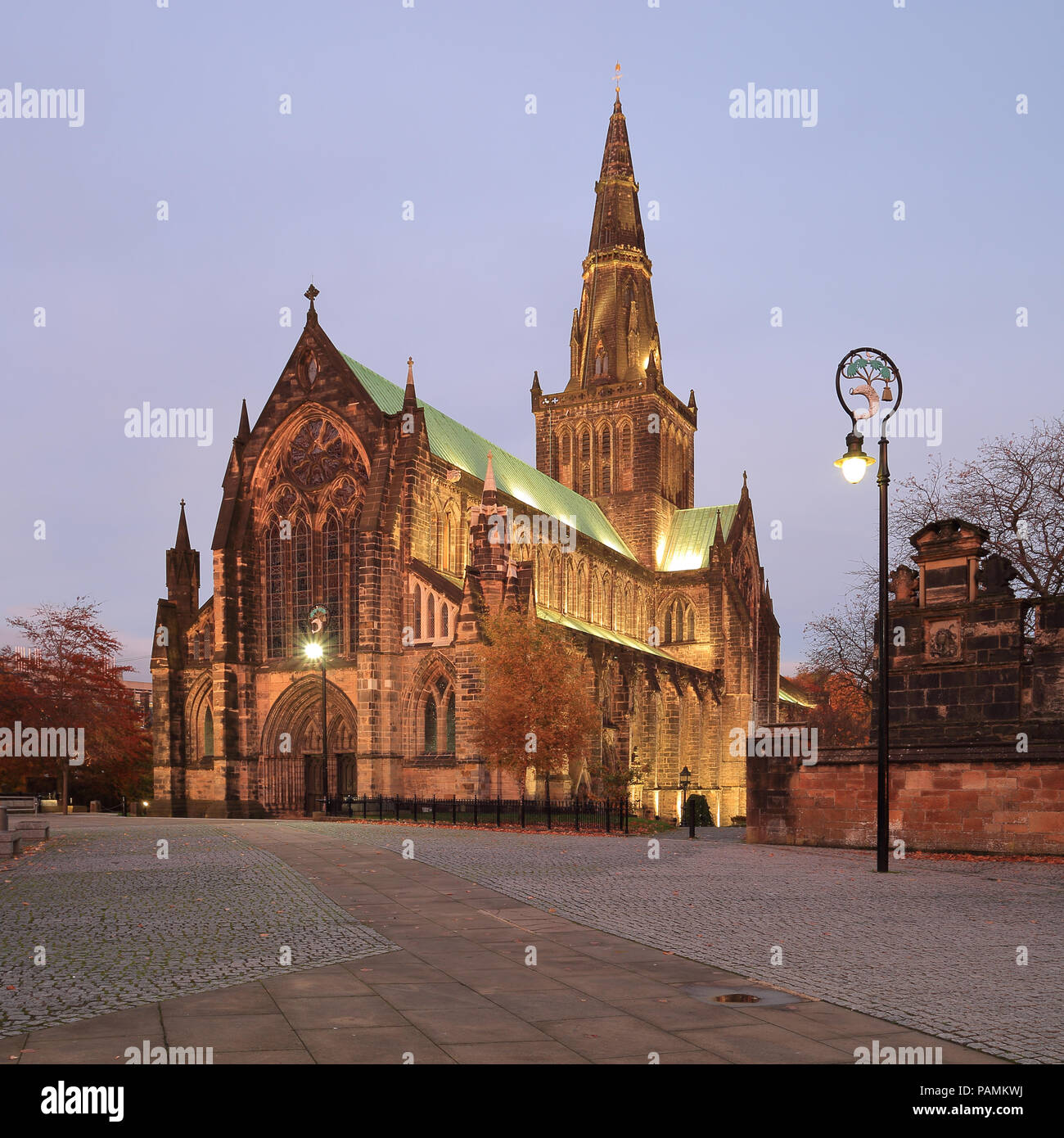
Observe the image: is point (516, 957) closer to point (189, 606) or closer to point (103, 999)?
point (103, 999)

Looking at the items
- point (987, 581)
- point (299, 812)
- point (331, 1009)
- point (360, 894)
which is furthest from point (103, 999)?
point (299, 812)

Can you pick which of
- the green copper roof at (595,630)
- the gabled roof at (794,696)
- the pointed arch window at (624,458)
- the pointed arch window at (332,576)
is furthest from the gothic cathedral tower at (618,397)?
the pointed arch window at (332,576)

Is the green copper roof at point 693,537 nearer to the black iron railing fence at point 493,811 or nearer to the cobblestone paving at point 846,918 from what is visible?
the black iron railing fence at point 493,811

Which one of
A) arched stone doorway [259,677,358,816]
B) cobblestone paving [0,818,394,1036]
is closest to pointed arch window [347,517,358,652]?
arched stone doorway [259,677,358,816]

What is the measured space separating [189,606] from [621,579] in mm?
24069

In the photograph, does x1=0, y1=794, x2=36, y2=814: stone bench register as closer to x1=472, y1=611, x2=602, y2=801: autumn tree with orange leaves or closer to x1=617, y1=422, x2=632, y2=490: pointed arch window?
x1=472, y1=611, x2=602, y2=801: autumn tree with orange leaves

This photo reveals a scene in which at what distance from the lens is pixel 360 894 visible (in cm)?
1362

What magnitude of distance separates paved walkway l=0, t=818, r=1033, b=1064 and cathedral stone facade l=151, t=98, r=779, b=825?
26.2 m

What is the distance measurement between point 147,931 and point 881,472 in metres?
12.6

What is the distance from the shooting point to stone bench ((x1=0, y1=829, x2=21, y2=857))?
19.1 m

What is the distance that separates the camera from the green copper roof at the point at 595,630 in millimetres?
48031

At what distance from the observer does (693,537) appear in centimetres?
7000

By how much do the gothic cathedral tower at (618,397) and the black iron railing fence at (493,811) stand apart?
32988 mm

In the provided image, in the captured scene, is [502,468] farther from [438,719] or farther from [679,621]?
[438,719]
